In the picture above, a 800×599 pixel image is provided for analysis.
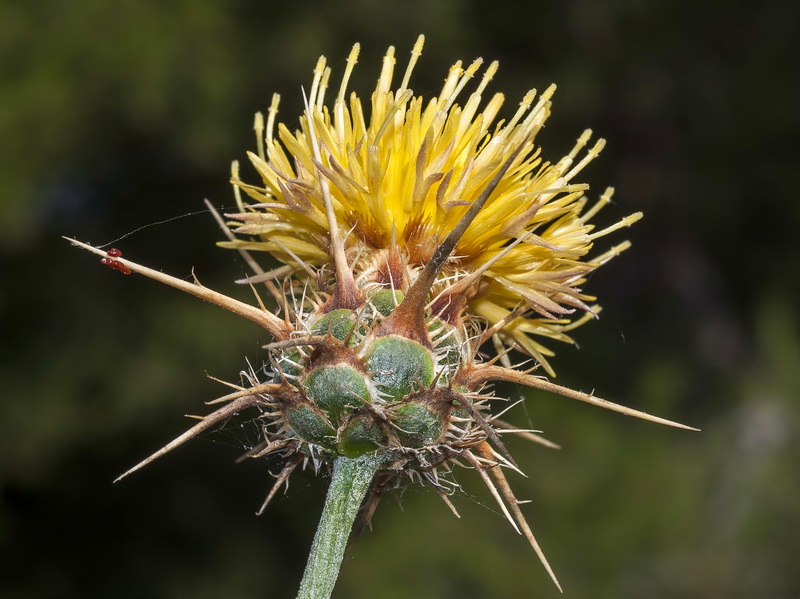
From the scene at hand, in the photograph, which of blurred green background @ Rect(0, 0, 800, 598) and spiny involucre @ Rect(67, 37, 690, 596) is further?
blurred green background @ Rect(0, 0, 800, 598)

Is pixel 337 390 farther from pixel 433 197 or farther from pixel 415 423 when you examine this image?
pixel 433 197

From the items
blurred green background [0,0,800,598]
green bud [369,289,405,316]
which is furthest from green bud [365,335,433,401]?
blurred green background [0,0,800,598]

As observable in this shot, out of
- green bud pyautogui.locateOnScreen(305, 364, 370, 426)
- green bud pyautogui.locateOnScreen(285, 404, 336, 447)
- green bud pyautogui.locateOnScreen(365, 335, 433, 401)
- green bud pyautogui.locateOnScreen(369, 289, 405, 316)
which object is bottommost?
green bud pyautogui.locateOnScreen(285, 404, 336, 447)

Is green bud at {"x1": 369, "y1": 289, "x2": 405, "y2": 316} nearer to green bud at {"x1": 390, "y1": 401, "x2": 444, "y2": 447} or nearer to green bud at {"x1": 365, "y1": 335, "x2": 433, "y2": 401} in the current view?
green bud at {"x1": 365, "y1": 335, "x2": 433, "y2": 401}

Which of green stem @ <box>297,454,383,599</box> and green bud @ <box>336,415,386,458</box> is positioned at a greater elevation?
green bud @ <box>336,415,386,458</box>

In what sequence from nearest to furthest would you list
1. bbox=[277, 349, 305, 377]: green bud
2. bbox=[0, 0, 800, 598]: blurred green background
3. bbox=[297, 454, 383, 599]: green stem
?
1. bbox=[297, 454, 383, 599]: green stem
2. bbox=[277, 349, 305, 377]: green bud
3. bbox=[0, 0, 800, 598]: blurred green background

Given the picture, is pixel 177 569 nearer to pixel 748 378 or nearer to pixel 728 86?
pixel 748 378

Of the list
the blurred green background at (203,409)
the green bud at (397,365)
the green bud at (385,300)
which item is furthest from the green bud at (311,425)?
the blurred green background at (203,409)

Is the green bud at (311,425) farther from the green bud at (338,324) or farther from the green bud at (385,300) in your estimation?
the green bud at (385,300)
